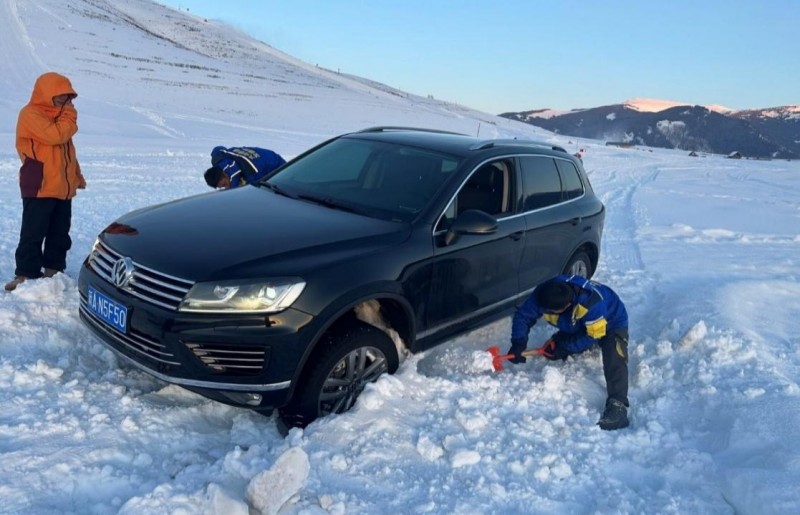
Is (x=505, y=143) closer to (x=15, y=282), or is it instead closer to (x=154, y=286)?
(x=154, y=286)

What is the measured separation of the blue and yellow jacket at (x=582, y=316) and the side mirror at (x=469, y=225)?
66 cm

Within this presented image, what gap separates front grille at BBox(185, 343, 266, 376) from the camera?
10.5ft

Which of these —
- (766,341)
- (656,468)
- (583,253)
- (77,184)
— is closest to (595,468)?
(656,468)

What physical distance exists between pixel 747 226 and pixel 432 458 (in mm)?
10448

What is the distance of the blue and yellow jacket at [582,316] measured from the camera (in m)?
4.27

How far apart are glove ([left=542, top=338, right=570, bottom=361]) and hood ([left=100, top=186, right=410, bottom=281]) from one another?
1484 mm

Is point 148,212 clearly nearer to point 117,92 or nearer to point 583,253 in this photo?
point 583,253

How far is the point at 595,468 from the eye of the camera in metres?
3.40

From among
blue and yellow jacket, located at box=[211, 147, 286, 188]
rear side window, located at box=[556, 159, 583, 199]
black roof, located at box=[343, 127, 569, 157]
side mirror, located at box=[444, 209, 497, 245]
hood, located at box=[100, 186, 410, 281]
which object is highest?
black roof, located at box=[343, 127, 569, 157]

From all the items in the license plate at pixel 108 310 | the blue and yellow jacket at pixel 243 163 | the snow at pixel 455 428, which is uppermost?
the blue and yellow jacket at pixel 243 163

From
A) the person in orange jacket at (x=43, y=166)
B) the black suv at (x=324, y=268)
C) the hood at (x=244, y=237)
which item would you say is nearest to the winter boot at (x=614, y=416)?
the black suv at (x=324, y=268)

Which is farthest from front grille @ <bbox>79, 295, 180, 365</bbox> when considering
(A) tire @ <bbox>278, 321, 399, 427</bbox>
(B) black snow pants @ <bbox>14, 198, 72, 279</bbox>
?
(B) black snow pants @ <bbox>14, 198, 72, 279</bbox>

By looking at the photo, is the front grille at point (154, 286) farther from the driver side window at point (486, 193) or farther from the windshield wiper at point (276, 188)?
the driver side window at point (486, 193)

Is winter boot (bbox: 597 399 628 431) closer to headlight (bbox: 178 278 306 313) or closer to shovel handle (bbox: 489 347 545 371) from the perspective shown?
shovel handle (bbox: 489 347 545 371)
